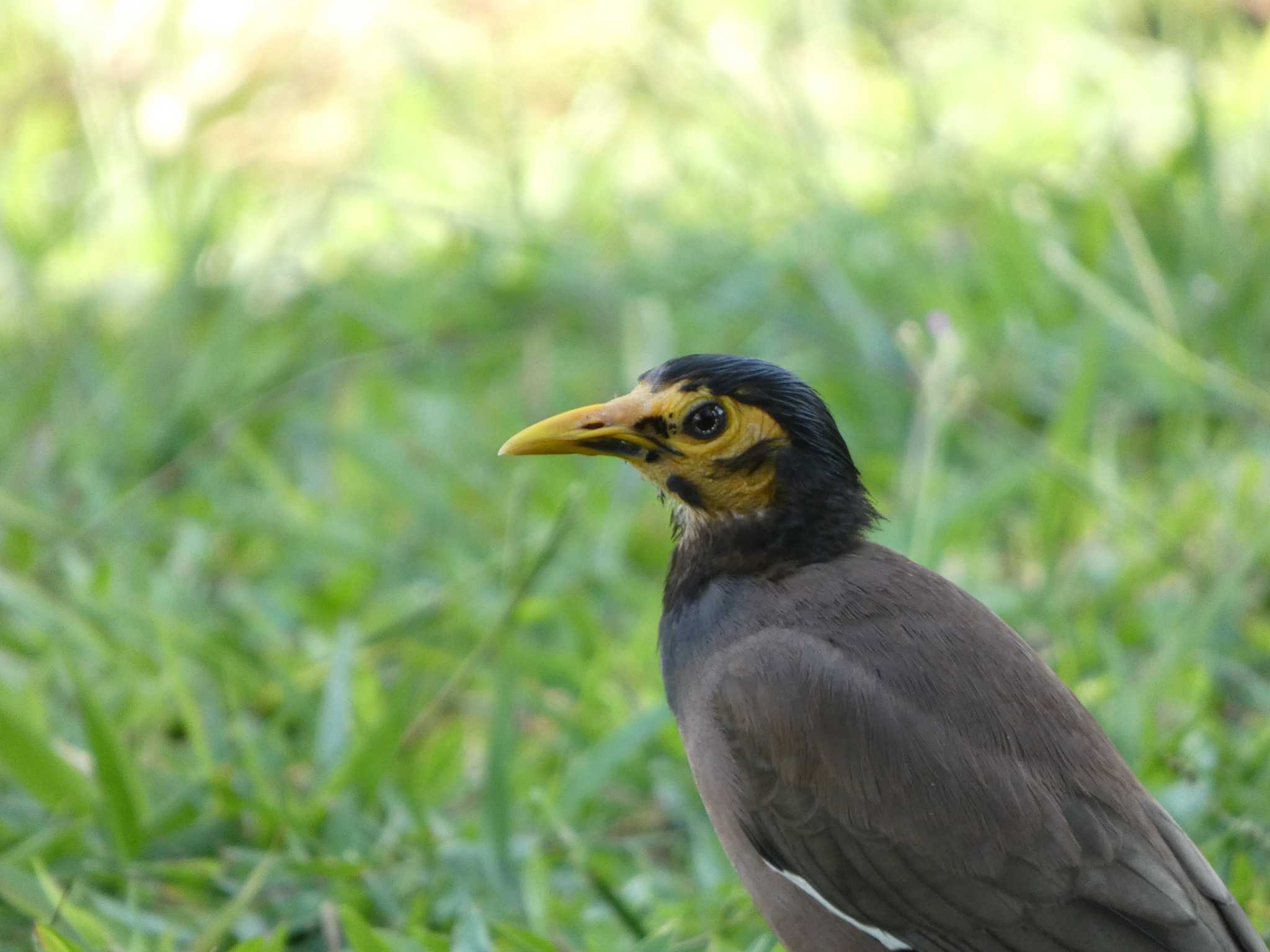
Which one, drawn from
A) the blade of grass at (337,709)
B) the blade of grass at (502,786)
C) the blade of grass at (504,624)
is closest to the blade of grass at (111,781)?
the blade of grass at (337,709)

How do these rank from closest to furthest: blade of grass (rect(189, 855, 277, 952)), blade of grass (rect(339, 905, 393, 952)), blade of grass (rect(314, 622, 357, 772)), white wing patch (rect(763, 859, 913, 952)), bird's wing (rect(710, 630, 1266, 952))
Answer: bird's wing (rect(710, 630, 1266, 952)) < white wing patch (rect(763, 859, 913, 952)) < blade of grass (rect(339, 905, 393, 952)) < blade of grass (rect(189, 855, 277, 952)) < blade of grass (rect(314, 622, 357, 772))

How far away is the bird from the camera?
2166 mm

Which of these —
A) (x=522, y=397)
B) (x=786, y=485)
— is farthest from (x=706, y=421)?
(x=522, y=397)

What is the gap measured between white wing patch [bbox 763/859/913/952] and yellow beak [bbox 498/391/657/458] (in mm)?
745

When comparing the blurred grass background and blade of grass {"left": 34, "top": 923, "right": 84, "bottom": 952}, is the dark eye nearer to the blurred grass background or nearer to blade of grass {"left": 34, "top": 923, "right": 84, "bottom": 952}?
the blurred grass background

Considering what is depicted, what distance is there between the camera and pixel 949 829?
2186mm

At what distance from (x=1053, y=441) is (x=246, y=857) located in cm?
234

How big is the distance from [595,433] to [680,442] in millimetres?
149

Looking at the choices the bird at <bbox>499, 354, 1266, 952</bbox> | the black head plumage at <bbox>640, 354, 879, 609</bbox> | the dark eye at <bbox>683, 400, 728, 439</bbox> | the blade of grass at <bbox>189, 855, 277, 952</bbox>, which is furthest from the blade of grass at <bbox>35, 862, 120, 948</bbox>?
the dark eye at <bbox>683, 400, 728, 439</bbox>

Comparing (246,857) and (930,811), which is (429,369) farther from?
(930,811)

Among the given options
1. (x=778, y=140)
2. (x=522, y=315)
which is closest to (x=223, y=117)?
(x=522, y=315)

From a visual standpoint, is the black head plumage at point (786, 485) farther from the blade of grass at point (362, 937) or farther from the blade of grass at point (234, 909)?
the blade of grass at point (234, 909)

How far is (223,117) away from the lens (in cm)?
668

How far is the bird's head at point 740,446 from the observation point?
2549 mm
